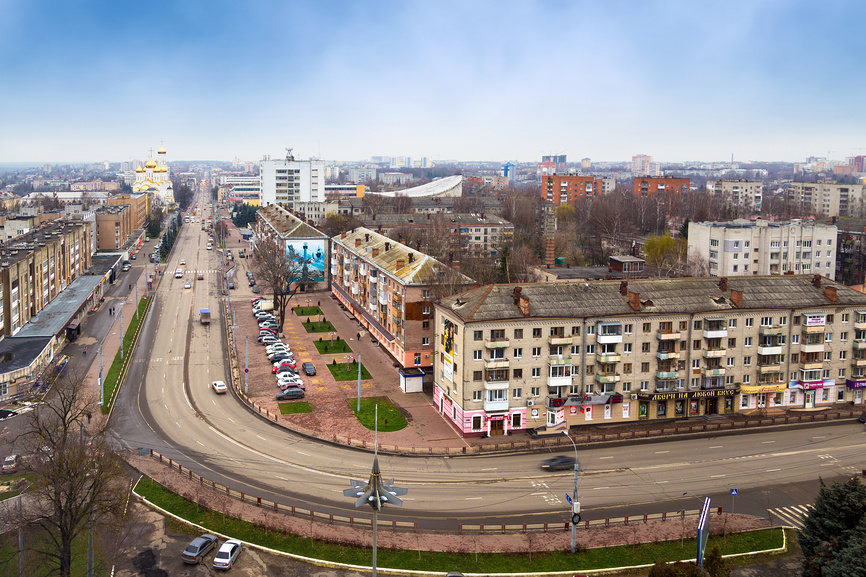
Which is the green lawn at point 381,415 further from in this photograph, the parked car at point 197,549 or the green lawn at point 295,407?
the parked car at point 197,549

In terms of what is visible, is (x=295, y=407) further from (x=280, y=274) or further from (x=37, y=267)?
(x=37, y=267)

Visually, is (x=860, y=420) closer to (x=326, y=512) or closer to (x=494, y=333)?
(x=494, y=333)

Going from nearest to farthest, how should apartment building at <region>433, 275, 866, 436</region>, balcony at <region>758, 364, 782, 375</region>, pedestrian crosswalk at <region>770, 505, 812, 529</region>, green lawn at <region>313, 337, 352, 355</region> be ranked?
pedestrian crosswalk at <region>770, 505, 812, 529</region>, apartment building at <region>433, 275, 866, 436</region>, balcony at <region>758, 364, 782, 375</region>, green lawn at <region>313, 337, 352, 355</region>

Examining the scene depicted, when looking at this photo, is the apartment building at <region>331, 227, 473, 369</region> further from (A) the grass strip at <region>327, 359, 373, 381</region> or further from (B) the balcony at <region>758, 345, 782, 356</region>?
(B) the balcony at <region>758, 345, 782, 356</region>

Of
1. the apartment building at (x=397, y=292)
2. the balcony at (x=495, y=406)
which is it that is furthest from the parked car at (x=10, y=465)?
the apartment building at (x=397, y=292)

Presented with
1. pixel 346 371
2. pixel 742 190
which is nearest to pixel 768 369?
pixel 346 371

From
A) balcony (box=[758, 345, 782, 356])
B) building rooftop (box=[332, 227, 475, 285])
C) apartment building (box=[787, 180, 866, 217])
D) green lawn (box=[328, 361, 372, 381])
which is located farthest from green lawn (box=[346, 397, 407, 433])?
apartment building (box=[787, 180, 866, 217])
